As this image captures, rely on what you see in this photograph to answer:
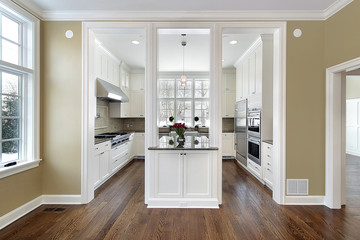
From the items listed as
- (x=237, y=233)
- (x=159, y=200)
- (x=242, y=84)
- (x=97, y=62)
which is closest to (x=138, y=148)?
(x=97, y=62)

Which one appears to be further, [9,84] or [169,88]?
[169,88]

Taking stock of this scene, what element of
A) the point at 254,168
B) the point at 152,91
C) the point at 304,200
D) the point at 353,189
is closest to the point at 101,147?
the point at 152,91

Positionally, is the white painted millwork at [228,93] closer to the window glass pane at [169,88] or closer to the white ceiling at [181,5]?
the window glass pane at [169,88]

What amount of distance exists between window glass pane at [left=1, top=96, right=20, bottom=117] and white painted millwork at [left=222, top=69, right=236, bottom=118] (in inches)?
199

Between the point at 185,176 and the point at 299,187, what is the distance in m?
1.80

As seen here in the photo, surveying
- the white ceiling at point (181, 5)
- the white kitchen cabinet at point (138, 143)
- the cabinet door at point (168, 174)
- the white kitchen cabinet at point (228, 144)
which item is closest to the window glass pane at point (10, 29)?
the white ceiling at point (181, 5)

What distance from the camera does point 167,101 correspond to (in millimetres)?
6398

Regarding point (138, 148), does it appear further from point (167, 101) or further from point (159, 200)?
point (159, 200)

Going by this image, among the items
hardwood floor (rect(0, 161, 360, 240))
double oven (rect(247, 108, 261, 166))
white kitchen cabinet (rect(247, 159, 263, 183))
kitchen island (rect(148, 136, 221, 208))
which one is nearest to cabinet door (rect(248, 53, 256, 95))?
double oven (rect(247, 108, 261, 166))

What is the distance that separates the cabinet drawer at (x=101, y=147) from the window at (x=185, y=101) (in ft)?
8.93

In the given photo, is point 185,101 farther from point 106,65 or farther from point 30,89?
point 30,89

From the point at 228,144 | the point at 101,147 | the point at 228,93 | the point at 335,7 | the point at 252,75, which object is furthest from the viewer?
the point at 228,93

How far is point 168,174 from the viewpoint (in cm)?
273

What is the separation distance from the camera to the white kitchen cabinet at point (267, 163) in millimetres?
3344
